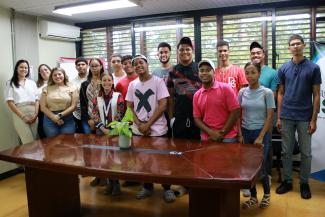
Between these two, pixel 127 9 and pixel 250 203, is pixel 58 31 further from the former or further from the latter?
pixel 250 203

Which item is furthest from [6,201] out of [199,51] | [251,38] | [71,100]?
[251,38]

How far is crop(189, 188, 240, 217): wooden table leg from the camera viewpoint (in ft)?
6.79

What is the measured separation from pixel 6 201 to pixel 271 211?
110 inches

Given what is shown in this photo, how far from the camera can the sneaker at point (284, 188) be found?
3.37 m

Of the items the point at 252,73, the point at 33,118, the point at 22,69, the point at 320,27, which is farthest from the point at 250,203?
the point at 22,69

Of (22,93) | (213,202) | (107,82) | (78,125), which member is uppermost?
(107,82)

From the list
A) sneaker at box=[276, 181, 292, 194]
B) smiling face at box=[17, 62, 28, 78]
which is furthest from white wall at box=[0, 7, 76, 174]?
sneaker at box=[276, 181, 292, 194]

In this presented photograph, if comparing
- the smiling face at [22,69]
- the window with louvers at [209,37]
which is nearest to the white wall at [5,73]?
the smiling face at [22,69]

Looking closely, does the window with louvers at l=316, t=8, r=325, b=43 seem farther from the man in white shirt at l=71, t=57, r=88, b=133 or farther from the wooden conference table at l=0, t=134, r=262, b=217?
the man in white shirt at l=71, t=57, r=88, b=133

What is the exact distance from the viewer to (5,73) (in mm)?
4305

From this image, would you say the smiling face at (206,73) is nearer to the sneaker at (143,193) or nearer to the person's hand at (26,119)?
the sneaker at (143,193)

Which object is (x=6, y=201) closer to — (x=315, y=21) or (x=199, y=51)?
(x=199, y=51)

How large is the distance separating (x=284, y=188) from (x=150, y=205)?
58.7 inches

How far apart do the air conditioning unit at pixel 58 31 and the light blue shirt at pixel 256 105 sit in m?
3.37
